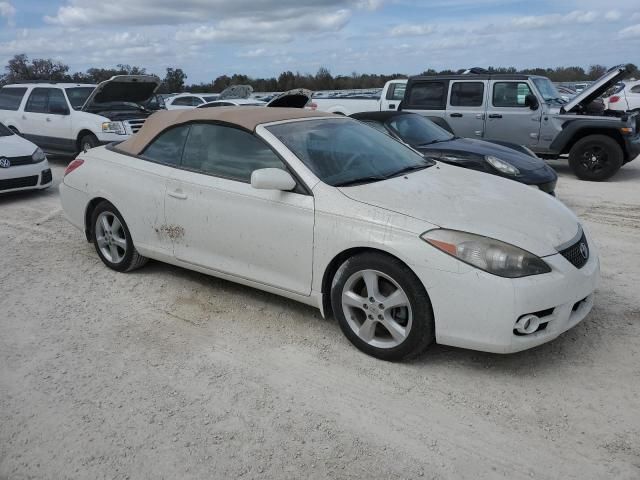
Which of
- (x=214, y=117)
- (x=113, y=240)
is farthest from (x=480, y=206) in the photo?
(x=113, y=240)

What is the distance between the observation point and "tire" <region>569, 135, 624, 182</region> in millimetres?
9734

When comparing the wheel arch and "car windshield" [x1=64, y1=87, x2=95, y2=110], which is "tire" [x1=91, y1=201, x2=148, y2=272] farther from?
"car windshield" [x1=64, y1=87, x2=95, y2=110]

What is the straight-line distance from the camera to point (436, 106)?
11.0 meters

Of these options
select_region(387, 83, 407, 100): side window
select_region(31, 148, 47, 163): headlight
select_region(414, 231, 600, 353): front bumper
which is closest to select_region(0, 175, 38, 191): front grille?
select_region(31, 148, 47, 163): headlight

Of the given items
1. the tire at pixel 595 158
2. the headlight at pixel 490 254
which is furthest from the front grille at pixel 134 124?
the headlight at pixel 490 254

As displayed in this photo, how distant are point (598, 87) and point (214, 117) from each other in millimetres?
7892

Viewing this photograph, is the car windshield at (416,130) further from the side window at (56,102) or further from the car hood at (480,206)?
the side window at (56,102)

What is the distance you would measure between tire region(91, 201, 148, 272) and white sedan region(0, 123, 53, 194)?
13.0 ft

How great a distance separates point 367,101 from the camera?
13.6m

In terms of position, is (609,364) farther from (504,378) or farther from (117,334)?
(117,334)

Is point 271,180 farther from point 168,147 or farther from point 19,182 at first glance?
point 19,182

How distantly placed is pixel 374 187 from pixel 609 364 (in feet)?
6.05

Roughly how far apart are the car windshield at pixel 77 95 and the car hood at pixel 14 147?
9.81 feet

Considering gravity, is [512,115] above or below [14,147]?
above
